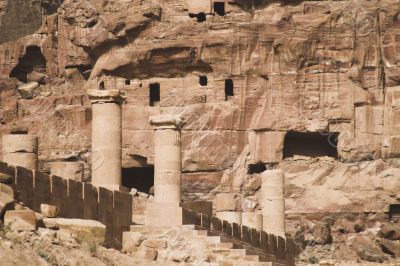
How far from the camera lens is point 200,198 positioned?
184 feet

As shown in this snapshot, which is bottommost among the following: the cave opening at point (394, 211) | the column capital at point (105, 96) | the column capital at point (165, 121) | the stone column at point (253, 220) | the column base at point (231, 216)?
the cave opening at point (394, 211)

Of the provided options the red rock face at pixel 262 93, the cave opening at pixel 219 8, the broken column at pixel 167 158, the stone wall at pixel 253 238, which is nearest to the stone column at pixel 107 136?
the broken column at pixel 167 158

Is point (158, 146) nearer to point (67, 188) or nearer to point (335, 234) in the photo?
point (67, 188)

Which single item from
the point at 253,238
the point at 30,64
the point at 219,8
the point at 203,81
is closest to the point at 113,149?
the point at 253,238

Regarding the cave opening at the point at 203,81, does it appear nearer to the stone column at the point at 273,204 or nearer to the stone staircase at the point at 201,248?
the stone column at the point at 273,204

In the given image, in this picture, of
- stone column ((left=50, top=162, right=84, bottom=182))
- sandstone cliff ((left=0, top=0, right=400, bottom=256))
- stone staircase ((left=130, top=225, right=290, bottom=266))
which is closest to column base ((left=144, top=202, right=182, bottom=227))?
stone staircase ((left=130, top=225, right=290, bottom=266))

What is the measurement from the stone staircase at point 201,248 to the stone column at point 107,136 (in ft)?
9.54

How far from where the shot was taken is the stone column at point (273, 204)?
41.7 m

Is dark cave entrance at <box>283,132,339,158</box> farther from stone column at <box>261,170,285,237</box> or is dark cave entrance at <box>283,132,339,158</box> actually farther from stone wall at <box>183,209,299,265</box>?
stone column at <box>261,170,285,237</box>

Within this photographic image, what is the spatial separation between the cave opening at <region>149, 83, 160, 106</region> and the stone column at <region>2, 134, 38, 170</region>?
2708 centimetres

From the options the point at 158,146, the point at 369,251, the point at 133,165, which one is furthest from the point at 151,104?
the point at 158,146

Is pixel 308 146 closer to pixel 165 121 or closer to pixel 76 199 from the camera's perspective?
pixel 165 121

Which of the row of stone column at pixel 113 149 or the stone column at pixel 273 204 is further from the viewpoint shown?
the stone column at pixel 273 204

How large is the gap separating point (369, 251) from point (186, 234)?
25061 mm
